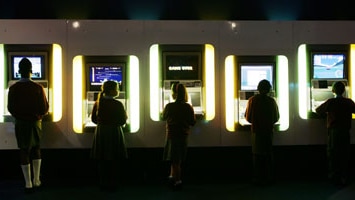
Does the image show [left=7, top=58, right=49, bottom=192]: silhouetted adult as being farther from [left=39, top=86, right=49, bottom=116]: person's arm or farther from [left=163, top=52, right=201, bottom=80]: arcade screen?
[left=163, top=52, right=201, bottom=80]: arcade screen

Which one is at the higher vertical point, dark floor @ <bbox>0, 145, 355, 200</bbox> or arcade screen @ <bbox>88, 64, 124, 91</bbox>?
arcade screen @ <bbox>88, 64, 124, 91</bbox>

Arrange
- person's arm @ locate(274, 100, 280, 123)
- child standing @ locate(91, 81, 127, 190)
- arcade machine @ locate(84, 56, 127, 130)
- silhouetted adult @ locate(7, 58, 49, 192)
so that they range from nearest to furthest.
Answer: silhouetted adult @ locate(7, 58, 49, 192), child standing @ locate(91, 81, 127, 190), person's arm @ locate(274, 100, 280, 123), arcade machine @ locate(84, 56, 127, 130)

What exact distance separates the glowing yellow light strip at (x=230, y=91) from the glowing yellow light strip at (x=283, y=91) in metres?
0.67

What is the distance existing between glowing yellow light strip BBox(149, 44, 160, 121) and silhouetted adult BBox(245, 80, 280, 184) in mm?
1264

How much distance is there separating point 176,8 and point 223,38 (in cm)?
88

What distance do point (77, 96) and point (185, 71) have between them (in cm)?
153

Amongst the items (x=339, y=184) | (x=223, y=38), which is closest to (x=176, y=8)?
(x=223, y=38)

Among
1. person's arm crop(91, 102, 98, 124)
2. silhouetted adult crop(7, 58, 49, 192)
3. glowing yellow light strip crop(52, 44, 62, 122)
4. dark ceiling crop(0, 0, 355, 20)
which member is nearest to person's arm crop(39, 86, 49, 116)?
silhouetted adult crop(7, 58, 49, 192)

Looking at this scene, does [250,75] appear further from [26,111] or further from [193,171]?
[26,111]

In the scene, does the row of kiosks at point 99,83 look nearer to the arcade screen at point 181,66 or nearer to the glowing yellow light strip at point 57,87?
the glowing yellow light strip at point 57,87

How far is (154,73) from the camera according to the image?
6551 millimetres

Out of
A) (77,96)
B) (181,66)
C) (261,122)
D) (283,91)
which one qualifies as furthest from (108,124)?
(283,91)

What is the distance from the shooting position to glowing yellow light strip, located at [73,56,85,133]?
6469 mm

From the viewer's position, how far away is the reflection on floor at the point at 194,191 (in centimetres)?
565
